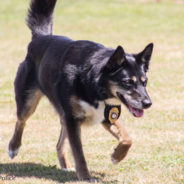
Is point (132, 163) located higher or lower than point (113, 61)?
lower

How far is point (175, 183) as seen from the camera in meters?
5.02

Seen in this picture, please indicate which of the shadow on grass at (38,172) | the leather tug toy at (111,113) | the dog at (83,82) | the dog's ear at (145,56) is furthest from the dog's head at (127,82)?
the shadow on grass at (38,172)

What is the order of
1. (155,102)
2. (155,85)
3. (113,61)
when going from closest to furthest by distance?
(113,61), (155,102), (155,85)

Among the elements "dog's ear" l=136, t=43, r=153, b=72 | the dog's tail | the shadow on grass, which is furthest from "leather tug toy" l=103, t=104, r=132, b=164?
the dog's tail

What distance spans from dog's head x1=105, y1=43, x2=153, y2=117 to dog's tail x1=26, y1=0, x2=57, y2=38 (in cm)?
206

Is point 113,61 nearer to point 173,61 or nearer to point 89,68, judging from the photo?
point 89,68

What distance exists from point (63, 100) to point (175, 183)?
1.51 meters

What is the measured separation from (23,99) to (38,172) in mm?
1086

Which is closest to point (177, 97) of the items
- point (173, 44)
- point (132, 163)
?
point (132, 163)

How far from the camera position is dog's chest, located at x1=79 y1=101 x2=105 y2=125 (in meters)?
5.23

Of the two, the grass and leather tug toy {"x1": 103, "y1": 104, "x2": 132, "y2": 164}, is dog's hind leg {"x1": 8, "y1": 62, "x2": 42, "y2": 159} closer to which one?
the grass

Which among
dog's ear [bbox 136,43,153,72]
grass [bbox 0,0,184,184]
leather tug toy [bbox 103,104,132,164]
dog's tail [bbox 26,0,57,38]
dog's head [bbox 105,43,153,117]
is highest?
dog's ear [bbox 136,43,153,72]

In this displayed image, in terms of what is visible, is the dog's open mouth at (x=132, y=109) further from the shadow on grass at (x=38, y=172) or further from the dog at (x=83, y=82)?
the shadow on grass at (x=38, y=172)

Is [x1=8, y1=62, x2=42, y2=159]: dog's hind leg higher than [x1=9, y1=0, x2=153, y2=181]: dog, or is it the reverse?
[x1=9, y1=0, x2=153, y2=181]: dog
